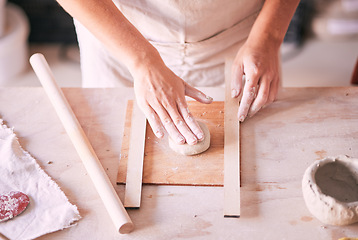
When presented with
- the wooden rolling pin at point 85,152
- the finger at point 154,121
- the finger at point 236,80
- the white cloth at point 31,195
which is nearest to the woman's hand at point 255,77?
the finger at point 236,80

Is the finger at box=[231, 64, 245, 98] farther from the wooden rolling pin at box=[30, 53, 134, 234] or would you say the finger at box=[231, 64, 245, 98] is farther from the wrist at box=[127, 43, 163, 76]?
the wooden rolling pin at box=[30, 53, 134, 234]

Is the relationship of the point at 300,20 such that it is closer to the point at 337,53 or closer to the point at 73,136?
the point at 337,53

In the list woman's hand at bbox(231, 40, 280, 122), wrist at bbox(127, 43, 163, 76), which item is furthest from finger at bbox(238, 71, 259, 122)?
wrist at bbox(127, 43, 163, 76)

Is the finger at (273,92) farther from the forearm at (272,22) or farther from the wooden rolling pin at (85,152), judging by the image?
the wooden rolling pin at (85,152)

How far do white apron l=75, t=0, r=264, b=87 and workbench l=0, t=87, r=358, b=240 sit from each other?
0.21 m

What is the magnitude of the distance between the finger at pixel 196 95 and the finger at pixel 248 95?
9cm

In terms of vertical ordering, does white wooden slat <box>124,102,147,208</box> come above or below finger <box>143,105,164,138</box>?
below

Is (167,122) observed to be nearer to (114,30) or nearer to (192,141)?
(192,141)

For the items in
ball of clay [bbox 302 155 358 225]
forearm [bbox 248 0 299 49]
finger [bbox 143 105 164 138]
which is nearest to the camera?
ball of clay [bbox 302 155 358 225]

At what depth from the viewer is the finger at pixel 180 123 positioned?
1080 mm

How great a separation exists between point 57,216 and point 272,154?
0.54 m

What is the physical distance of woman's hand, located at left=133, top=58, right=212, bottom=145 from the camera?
1126 mm

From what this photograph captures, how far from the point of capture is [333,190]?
0.97 m

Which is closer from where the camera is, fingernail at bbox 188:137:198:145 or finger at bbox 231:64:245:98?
fingernail at bbox 188:137:198:145
